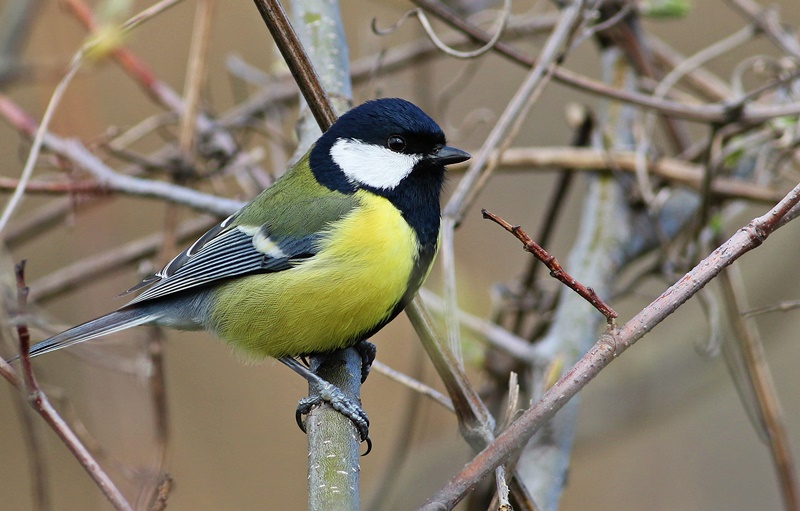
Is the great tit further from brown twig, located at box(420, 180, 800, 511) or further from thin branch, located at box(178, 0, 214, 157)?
brown twig, located at box(420, 180, 800, 511)

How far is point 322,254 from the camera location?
2.28 meters

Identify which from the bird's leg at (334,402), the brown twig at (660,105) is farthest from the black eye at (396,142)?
the bird's leg at (334,402)

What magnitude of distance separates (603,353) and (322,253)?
1.17 meters

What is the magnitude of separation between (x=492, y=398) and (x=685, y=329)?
39.0 inches

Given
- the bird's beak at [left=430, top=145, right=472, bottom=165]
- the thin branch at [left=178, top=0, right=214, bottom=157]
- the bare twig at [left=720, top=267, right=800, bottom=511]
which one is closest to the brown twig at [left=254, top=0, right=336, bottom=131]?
the bird's beak at [left=430, top=145, right=472, bottom=165]

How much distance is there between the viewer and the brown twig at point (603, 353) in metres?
1.25

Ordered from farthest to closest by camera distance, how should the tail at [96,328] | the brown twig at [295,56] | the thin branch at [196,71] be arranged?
1. the thin branch at [196,71]
2. the tail at [96,328]
3. the brown twig at [295,56]

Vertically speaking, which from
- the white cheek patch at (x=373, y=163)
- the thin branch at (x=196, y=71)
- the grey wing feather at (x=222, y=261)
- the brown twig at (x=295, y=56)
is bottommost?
the brown twig at (x=295, y=56)

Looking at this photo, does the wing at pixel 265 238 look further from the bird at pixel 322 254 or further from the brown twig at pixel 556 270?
the brown twig at pixel 556 270

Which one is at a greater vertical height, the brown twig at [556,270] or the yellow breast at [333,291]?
the yellow breast at [333,291]

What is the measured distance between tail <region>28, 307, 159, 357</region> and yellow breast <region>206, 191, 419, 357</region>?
0.89ft

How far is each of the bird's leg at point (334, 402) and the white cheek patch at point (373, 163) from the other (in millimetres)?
587

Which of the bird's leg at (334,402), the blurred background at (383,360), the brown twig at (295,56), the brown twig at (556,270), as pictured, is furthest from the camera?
the blurred background at (383,360)

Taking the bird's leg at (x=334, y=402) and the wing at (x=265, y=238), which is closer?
the bird's leg at (x=334, y=402)
